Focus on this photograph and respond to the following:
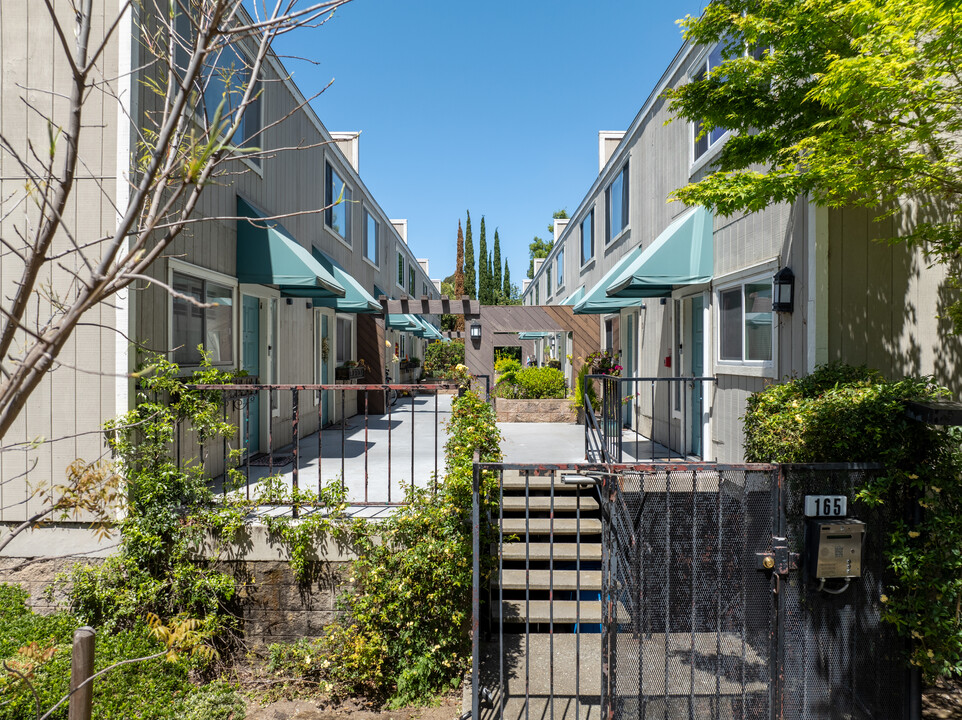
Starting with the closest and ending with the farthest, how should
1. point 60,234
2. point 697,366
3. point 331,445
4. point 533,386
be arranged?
point 60,234 < point 697,366 < point 331,445 < point 533,386

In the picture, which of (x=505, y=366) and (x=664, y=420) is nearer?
(x=664, y=420)

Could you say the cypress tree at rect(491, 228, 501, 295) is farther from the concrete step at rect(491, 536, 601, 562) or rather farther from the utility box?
the utility box

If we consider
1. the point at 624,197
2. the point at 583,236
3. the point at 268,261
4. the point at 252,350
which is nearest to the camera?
the point at 268,261

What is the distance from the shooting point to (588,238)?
54.0ft

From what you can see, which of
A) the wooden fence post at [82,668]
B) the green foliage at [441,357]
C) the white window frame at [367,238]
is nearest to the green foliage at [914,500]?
the wooden fence post at [82,668]

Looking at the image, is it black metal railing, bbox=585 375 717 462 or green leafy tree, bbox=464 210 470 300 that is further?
green leafy tree, bbox=464 210 470 300

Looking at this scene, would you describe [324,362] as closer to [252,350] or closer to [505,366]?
[252,350]

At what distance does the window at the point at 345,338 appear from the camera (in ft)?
44.5

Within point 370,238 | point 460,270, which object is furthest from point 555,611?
point 460,270

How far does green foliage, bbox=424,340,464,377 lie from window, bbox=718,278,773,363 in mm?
18770

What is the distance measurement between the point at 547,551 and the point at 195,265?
185 inches

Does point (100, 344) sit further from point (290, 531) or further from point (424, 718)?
point (424, 718)

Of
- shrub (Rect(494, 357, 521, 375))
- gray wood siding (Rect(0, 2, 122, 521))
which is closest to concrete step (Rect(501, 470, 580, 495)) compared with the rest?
gray wood siding (Rect(0, 2, 122, 521))

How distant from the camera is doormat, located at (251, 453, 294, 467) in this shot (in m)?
7.29
